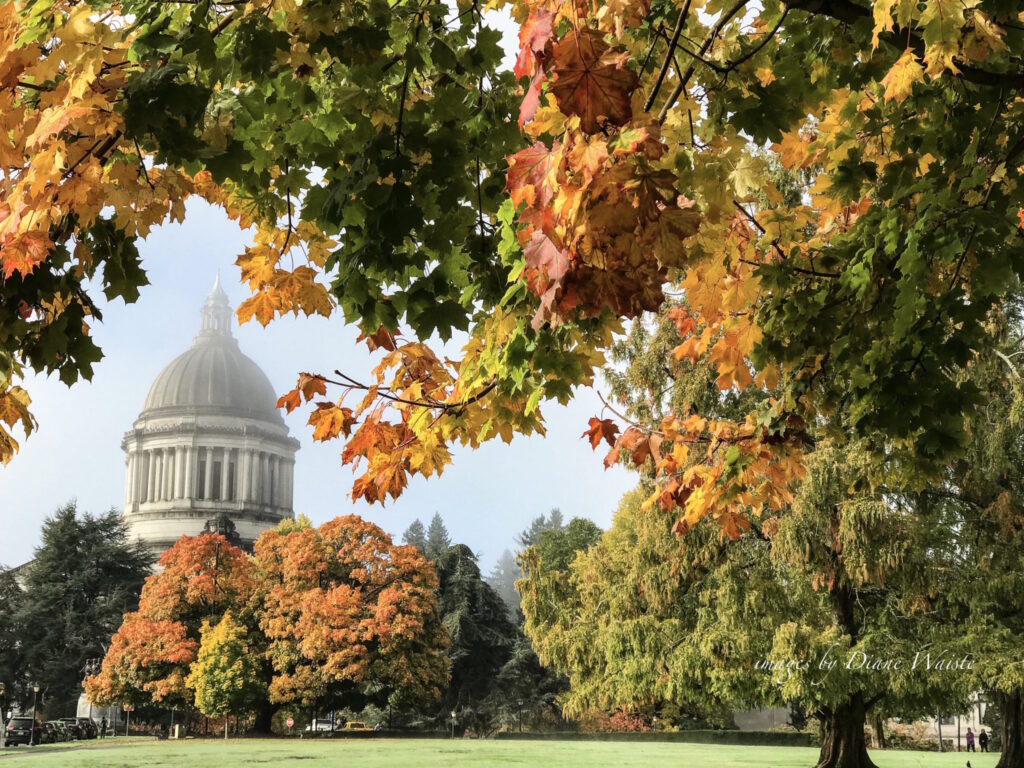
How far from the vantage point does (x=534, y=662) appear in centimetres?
3941

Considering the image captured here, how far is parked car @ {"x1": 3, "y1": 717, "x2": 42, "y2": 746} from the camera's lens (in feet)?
97.7

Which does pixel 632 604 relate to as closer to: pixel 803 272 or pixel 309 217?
pixel 803 272

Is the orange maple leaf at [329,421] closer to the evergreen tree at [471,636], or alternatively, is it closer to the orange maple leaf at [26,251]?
the orange maple leaf at [26,251]

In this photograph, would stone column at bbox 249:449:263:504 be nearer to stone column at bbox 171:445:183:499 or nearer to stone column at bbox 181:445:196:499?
stone column at bbox 181:445:196:499

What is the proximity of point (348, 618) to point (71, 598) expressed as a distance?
1952cm

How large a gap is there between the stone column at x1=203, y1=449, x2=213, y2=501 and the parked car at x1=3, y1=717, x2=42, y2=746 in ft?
135

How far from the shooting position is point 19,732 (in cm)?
2984

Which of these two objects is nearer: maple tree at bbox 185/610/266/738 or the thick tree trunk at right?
maple tree at bbox 185/610/266/738

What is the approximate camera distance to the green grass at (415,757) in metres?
20.7

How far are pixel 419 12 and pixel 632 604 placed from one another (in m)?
13.5

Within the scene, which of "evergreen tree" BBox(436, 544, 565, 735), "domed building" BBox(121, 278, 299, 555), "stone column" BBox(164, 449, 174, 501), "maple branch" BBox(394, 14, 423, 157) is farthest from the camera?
"stone column" BBox(164, 449, 174, 501)

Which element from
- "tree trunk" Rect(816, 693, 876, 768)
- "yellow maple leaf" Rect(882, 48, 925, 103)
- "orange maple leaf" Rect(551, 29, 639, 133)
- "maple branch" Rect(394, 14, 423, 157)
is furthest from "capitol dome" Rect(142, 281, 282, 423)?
"orange maple leaf" Rect(551, 29, 639, 133)

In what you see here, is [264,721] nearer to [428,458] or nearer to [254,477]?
[428,458]

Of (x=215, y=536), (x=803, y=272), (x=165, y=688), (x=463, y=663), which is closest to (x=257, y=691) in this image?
(x=165, y=688)
